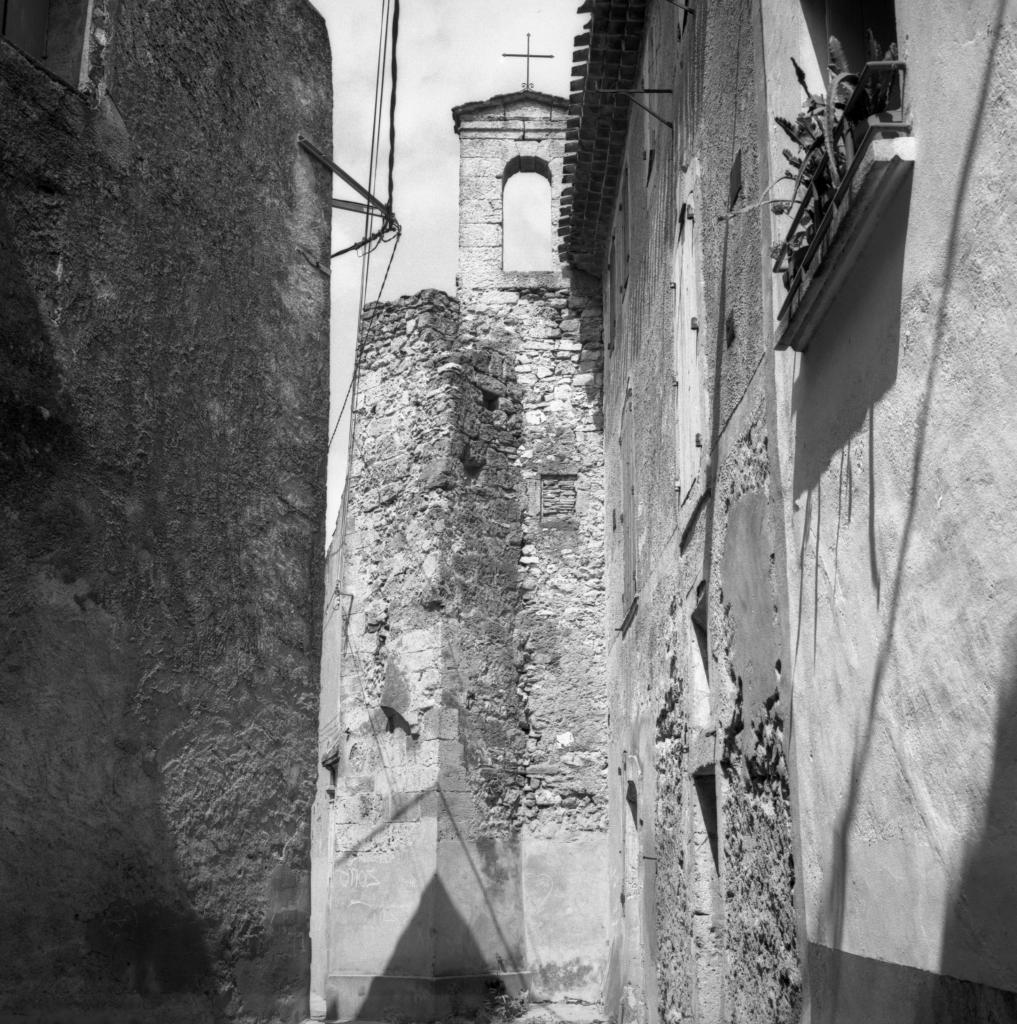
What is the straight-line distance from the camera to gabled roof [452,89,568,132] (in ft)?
48.1

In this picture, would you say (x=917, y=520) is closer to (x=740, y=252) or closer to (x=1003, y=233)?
(x=1003, y=233)

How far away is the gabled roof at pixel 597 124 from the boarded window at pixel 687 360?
2.96 m

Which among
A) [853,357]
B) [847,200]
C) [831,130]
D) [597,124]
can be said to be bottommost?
[853,357]

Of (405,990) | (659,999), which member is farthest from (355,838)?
(659,999)

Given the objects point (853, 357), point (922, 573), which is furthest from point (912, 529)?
point (853, 357)

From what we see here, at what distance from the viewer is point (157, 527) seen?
12.8 ft

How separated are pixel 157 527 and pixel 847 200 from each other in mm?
2270

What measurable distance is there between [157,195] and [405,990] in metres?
8.44

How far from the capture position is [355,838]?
11.6 m

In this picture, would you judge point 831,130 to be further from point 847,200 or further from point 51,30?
point 51,30

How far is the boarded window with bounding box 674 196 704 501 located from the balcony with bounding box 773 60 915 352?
2.33 m

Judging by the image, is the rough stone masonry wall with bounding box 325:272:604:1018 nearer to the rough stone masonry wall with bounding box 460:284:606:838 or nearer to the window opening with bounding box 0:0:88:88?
the rough stone masonry wall with bounding box 460:284:606:838

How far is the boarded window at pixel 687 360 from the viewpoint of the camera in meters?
7.16

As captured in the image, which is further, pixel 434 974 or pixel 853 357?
pixel 434 974
